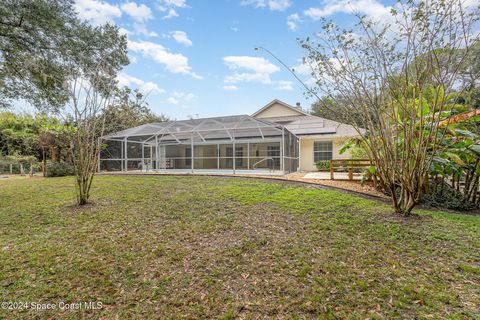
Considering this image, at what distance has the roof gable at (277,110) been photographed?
Answer: 20.0 metres

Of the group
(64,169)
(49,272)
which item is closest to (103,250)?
(49,272)

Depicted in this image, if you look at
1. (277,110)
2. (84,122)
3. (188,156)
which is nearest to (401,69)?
(84,122)

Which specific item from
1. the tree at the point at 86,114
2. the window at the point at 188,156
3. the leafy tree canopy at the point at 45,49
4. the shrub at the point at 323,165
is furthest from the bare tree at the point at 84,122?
the shrub at the point at 323,165

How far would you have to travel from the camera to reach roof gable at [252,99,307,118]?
20006mm

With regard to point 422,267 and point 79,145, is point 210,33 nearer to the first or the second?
point 79,145

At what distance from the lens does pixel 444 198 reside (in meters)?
6.55

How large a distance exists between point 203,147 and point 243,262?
14.2 m

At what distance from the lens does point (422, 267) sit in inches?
121

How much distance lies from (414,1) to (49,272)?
7.24 metres

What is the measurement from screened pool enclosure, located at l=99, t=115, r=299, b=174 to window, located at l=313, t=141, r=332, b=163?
5.62 feet

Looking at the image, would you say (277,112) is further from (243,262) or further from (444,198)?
(243,262)

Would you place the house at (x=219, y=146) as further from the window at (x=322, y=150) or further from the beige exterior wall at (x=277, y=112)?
the beige exterior wall at (x=277, y=112)

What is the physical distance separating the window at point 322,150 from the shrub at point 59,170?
1545cm

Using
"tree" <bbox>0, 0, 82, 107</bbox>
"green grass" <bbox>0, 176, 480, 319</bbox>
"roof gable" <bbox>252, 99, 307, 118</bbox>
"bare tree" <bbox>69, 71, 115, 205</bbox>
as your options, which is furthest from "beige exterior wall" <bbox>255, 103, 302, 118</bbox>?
"bare tree" <bbox>69, 71, 115, 205</bbox>
